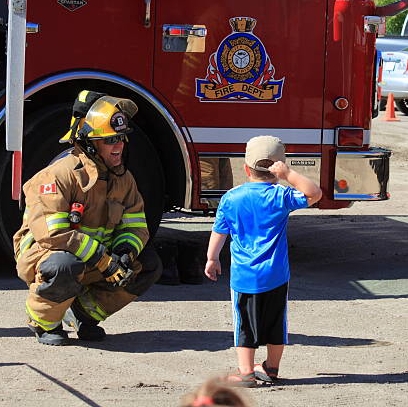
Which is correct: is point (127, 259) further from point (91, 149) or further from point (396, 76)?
point (396, 76)

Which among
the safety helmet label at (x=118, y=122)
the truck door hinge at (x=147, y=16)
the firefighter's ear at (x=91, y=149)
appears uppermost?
the truck door hinge at (x=147, y=16)

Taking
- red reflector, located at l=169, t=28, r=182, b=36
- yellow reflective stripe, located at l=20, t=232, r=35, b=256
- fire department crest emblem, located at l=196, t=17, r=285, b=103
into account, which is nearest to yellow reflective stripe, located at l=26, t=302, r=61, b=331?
yellow reflective stripe, located at l=20, t=232, r=35, b=256

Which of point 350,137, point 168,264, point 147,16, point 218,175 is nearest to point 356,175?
point 350,137

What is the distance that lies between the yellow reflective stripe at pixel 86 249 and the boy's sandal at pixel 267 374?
101 centimetres

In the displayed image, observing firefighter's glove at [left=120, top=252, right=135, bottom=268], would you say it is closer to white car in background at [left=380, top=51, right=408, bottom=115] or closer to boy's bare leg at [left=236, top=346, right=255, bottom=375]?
boy's bare leg at [left=236, top=346, right=255, bottom=375]

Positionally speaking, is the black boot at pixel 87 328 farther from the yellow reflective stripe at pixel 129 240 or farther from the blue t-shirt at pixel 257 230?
the blue t-shirt at pixel 257 230

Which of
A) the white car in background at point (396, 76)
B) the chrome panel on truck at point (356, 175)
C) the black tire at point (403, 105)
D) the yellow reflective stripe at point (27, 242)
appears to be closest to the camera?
the yellow reflective stripe at point (27, 242)

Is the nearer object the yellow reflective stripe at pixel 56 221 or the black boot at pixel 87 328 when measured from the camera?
the yellow reflective stripe at pixel 56 221

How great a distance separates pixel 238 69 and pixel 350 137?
882 mm

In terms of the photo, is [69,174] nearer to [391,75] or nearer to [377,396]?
[377,396]

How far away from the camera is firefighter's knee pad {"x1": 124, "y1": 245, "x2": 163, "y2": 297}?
5557 millimetres

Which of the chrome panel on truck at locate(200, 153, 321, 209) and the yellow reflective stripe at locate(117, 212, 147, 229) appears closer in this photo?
the yellow reflective stripe at locate(117, 212, 147, 229)

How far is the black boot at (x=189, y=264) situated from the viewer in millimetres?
6992

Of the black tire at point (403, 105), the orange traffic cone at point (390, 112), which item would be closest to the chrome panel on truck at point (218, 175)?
the orange traffic cone at point (390, 112)
